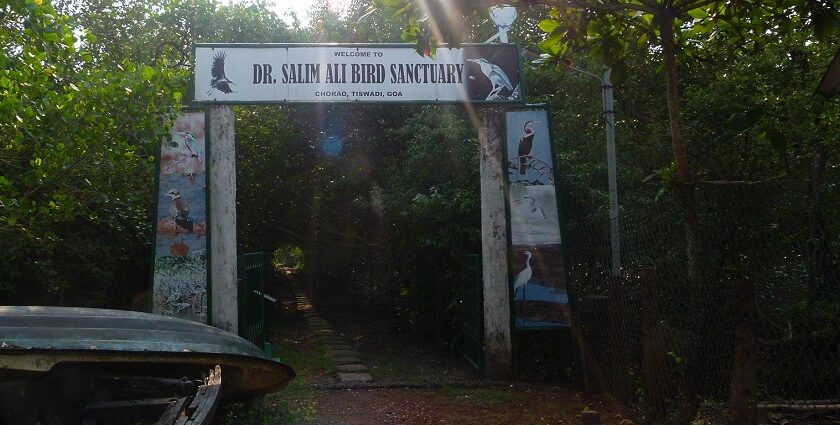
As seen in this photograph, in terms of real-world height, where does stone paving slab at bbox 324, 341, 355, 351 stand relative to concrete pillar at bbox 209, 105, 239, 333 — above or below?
below

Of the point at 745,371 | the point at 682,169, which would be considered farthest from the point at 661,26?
the point at 745,371

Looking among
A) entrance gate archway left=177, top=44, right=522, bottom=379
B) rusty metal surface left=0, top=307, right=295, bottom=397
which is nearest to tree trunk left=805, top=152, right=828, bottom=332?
rusty metal surface left=0, top=307, right=295, bottom=397

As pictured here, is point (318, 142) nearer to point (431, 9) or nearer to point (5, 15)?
point (5, 15)

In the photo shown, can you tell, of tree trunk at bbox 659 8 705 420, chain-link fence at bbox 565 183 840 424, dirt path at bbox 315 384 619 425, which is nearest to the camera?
tree trunk at bbox 659 8 705 420

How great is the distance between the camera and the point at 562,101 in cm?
1313

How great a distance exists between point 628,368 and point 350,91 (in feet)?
15.0

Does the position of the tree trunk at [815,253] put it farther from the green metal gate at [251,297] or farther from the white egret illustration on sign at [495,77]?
the green metal gate at [251,297]

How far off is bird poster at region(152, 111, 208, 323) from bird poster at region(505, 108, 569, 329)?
11.8ft

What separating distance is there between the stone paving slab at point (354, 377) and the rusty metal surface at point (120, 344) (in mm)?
3667

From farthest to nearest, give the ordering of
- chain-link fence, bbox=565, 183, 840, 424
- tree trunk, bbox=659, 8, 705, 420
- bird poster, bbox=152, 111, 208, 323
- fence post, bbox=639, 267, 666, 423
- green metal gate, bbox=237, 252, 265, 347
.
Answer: green metal gate, bbox=237, 252, 265, 347, bird poster, bbox=152, 111, 208, 323, fence post, bbox=639, 267, 666, 423, chain-link fence, bbox=565, 183, 840, 424, tree trunk, bbox=659, 8, 705, 420

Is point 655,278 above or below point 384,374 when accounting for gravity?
above

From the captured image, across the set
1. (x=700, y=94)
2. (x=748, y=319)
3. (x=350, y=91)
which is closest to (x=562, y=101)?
(x=700, y=94)

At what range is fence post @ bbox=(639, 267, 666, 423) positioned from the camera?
600 centimetres

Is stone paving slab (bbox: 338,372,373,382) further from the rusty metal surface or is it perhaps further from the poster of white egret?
the rusty metal surface
